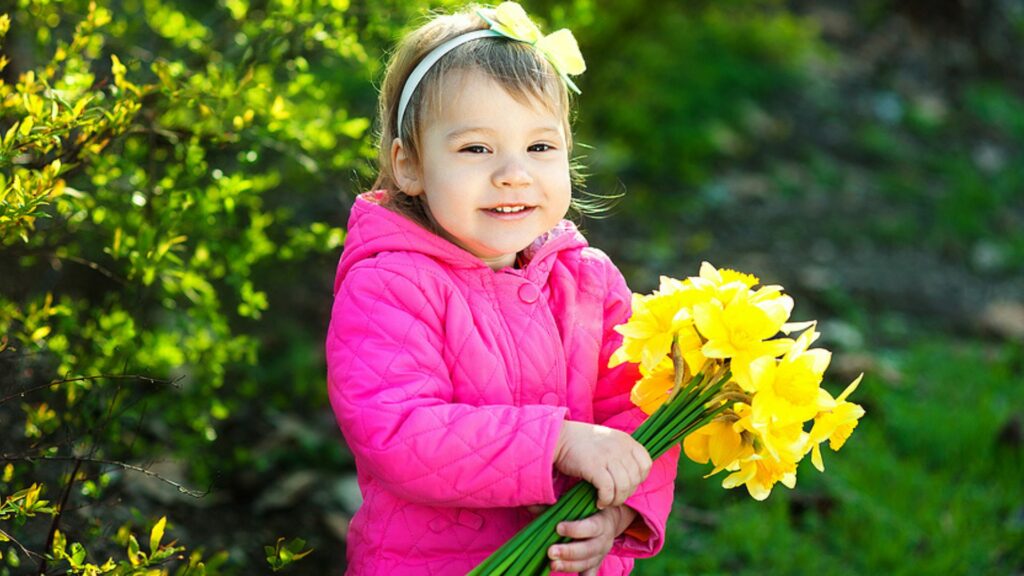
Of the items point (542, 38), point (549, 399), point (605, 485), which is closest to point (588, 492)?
point (605, 485)

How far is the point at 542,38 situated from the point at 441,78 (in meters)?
0.19

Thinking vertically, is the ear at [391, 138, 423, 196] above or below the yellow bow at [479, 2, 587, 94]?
below

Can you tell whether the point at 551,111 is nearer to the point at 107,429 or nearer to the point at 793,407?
the point at 793,407

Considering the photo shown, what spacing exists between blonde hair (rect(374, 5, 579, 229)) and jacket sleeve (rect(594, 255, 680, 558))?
305 mm

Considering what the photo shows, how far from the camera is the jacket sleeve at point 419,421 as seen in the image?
1.88 m

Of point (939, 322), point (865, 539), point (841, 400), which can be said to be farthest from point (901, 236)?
point (841, 400)

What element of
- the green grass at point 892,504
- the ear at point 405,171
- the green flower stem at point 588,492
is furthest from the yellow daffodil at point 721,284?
the green grass at point 892,504

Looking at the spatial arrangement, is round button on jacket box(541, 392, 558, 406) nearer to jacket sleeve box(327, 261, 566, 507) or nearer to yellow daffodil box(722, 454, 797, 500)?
jacket sleeve box(327, 261, 566, 507)

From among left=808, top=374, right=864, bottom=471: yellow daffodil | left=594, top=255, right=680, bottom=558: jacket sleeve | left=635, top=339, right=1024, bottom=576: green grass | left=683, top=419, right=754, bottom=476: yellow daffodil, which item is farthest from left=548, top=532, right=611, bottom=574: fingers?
left=635, top=339, right=1024, bottom=576: green grass

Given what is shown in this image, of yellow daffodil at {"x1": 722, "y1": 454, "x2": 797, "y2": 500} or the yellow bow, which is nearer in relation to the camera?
yellow daffodil at {"x1": 722, "y1": 454, "x2": 797, "y2": 500}

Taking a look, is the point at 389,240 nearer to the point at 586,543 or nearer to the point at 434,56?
the point at 434,56

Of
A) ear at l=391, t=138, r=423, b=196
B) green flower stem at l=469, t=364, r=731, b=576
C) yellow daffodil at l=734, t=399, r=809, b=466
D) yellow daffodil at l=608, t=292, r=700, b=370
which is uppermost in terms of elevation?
ear at l=391, t=138, r=423, b=196

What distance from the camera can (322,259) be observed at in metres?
3.15

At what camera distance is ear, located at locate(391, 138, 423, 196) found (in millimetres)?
2152
